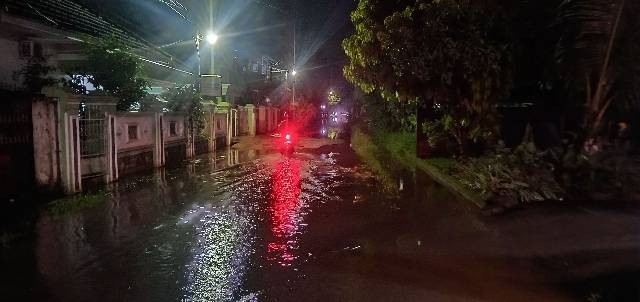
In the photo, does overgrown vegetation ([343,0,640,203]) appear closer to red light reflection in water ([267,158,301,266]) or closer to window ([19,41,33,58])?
red light reflection in water ([267,158,301,266])

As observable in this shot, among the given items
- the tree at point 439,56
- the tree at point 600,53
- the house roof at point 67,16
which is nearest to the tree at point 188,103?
the house roof at point 67,16

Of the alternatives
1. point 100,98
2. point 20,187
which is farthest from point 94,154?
point 20,187

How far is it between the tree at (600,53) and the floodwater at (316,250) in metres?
3.68

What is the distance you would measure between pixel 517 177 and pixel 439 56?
11.3 ft

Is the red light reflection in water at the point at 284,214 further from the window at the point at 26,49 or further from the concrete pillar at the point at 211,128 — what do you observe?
the window at the point at 26,49

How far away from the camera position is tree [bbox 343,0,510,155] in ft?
37.6

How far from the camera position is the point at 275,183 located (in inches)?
502

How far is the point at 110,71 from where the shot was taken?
46.3 ft

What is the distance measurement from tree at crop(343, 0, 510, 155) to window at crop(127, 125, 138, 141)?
631 cm

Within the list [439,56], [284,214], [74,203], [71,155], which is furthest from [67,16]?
[439,56]

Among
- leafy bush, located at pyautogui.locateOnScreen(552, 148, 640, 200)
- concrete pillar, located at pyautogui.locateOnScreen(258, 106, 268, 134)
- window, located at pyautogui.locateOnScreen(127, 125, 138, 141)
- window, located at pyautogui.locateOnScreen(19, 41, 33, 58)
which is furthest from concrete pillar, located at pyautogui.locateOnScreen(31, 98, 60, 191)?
concrete pillar, located at pyautogui.locateOnScreen(258, 106, 268, 134)

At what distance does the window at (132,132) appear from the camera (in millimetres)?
13717

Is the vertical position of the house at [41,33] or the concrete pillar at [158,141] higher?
the house at [41,33]

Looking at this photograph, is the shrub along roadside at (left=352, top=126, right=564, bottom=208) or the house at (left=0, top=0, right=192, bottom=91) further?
the house at (left=0, top=0, right=192, bottom=91)
